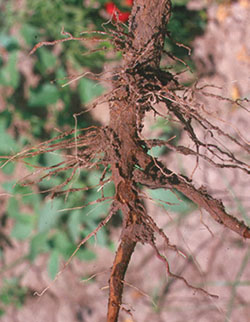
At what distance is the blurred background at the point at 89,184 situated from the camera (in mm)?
1534

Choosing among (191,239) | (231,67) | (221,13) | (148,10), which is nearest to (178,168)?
(191,239)

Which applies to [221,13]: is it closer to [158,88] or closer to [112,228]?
[158,88]

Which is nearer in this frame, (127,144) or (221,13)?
(127,144)

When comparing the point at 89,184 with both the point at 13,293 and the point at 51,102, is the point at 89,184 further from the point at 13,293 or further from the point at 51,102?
the point at 13,293

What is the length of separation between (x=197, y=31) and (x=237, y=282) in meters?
1.34

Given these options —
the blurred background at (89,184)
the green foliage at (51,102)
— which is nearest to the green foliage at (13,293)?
the blurred background at (89,184)

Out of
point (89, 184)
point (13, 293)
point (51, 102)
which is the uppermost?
point (51, 102)

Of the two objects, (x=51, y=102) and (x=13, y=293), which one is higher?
(x=51, y=102)

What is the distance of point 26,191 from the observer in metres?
1.56

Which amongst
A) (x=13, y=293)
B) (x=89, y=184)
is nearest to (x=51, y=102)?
(x=89, y=184)

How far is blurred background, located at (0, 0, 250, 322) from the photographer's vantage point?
1534 millimetres

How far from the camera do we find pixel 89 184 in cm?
149

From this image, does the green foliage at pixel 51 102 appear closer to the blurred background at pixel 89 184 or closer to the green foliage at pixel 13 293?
the blurred background at pixel 89 184

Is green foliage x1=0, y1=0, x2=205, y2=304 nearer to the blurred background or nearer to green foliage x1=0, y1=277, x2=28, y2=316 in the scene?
the blurred background
